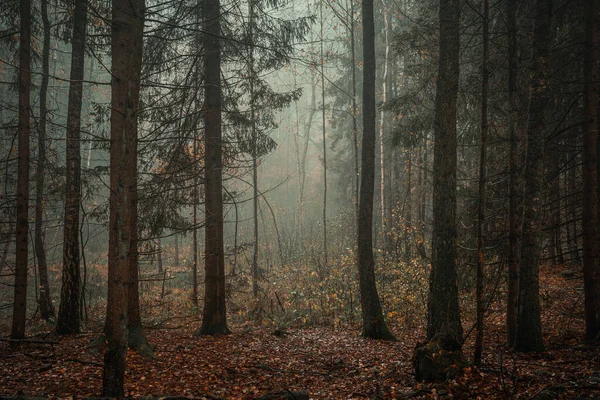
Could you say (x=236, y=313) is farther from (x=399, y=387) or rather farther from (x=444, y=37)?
(x=444, y=37)

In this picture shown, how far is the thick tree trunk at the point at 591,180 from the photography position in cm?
715

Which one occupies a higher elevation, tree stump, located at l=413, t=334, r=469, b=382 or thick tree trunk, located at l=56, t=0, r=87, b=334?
thick tree trunk, located at l=56, t=0, r=87, b=334

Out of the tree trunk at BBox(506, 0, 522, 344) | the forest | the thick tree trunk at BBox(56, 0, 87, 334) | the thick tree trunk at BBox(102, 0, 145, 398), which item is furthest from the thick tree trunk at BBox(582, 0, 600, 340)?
the thick tree trunk at BBox(56, 0, 87, 334)

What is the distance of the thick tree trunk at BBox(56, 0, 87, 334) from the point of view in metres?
8.15

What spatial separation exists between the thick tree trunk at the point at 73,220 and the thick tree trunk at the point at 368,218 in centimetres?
609

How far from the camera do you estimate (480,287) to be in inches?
230

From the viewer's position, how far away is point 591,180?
719 cm

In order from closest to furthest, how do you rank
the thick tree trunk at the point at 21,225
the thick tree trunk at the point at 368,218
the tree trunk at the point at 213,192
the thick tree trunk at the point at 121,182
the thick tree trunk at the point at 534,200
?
the thick tree trunk at the point at 121,182, the thick tree trunk at the point at 534,200, the thick tree trunk at the point at 21,225, the thick tree trunk at the point at 368,218, the tree trunk at the point at 213,192

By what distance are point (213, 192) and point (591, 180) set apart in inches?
300

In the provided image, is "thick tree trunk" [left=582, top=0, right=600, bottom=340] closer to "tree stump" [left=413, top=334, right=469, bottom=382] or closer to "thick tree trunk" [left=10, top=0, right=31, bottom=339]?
"tree stump" [left=413, top=334, right=469, bottom=382]

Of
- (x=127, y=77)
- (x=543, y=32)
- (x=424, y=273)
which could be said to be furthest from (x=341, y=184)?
(x=127, y=77)

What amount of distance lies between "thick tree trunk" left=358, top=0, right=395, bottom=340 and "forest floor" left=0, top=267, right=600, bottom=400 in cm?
47

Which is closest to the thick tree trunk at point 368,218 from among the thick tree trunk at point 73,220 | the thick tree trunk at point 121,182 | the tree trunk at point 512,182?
the tree trunk at point 512,182

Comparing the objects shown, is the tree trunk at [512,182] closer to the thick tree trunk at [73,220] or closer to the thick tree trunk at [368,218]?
the thick tree trunk at [368,218]
